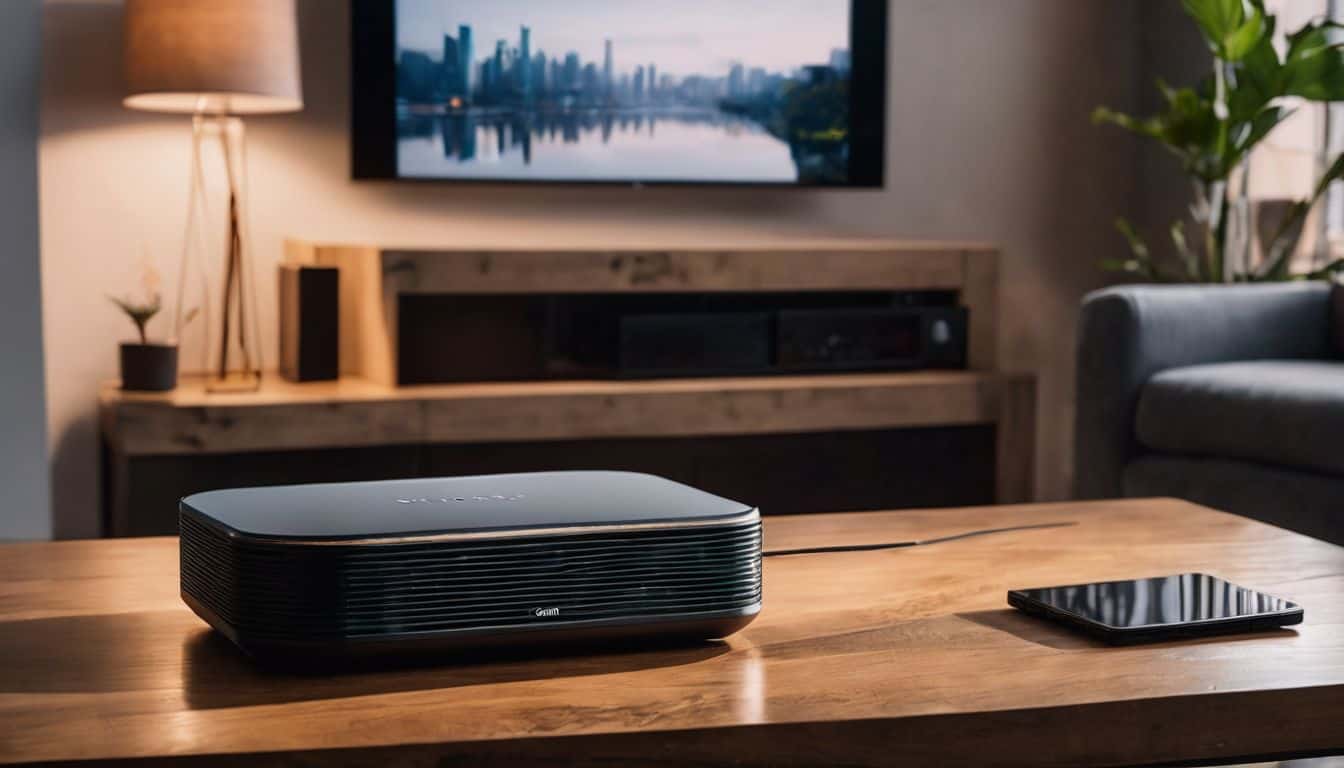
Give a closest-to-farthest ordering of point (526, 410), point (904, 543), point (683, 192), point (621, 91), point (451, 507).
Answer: point (451, 507) < point (904, 543) < point (526, 410) < point (621, 91) < point (683, 192)

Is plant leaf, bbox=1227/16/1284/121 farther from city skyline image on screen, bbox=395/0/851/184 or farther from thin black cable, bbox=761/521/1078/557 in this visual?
thin black cable, bbox=761/521/1078/557

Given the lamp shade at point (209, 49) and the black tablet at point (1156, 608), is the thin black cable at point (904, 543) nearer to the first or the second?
the black tablet at point (1156, 608)

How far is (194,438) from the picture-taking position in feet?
9.61

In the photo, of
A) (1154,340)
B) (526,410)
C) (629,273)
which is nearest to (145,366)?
(526,410)

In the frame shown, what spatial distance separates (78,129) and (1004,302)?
2408mm

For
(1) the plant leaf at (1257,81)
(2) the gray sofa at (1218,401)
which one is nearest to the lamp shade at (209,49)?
(2) the gray sofa at (1218,401)

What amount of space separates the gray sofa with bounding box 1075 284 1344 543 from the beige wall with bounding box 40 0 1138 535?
1.17 metres

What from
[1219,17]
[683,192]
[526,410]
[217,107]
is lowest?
[526,410]

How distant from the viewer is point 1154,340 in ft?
9.57

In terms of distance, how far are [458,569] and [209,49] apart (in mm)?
2243

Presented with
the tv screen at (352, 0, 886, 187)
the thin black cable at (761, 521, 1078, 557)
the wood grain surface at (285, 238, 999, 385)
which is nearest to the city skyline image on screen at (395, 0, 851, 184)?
the tv screen at (352, 0, 886, 187)

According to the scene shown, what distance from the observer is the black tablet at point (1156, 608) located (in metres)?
1.05

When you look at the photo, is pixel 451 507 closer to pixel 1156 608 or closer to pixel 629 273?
pixel 1156 608

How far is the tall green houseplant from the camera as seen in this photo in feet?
10.9
